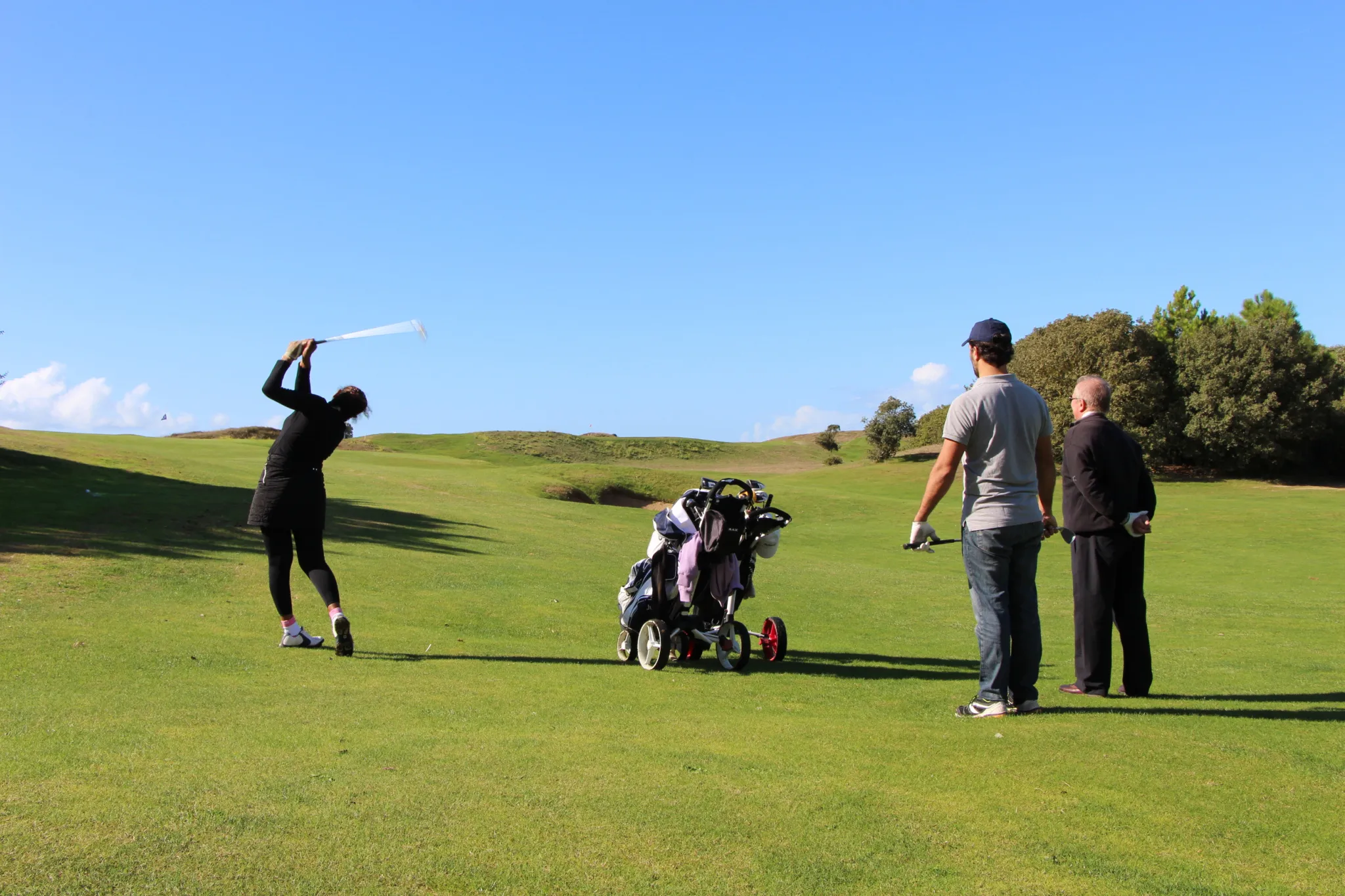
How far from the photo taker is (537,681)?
7.59 metres

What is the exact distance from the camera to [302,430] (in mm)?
8656

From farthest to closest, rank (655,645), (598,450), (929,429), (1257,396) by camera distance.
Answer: (598,450) < (929,429) < (1257,396) < (655,645)

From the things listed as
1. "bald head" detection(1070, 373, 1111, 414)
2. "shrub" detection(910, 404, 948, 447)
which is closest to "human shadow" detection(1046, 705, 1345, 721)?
"bald head" detection(1070, 373, 1111, 414)

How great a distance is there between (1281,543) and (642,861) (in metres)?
30.7

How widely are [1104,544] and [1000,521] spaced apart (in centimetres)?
148

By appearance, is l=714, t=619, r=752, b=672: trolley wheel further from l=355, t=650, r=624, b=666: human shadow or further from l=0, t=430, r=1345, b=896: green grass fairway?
l=355, t=650, r=624, b=666: human shadow

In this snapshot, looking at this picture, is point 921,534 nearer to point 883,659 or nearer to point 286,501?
point 883,659

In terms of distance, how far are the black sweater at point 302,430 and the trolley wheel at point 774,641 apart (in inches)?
165

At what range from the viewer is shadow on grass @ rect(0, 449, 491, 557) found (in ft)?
46.6

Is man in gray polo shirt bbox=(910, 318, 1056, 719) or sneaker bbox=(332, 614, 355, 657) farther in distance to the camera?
sneaker bbox=(332, 614, 355, 657)

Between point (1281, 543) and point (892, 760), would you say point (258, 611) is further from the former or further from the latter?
point (1281, 543)

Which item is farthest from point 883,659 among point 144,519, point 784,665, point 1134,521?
point 144,519

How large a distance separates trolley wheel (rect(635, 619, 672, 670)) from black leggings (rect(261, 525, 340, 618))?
2.66 m

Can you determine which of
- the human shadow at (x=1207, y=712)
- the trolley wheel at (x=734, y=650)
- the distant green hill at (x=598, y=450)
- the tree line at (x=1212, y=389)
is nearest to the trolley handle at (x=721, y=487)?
the trolley wheel at (x=734, y=650)
